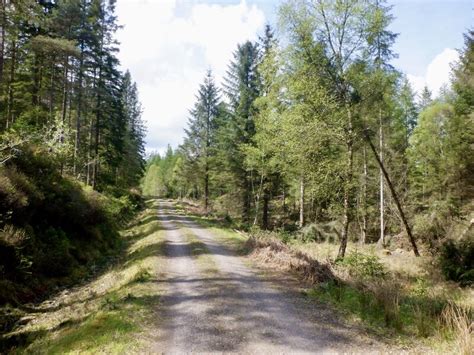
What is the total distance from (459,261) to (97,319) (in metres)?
13.0

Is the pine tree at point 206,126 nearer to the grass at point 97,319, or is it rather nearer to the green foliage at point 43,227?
the green foliage at point 43,227

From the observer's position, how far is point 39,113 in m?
20.9

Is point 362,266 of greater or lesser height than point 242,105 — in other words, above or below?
below

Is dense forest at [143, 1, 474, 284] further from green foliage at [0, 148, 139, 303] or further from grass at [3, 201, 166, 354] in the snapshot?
green foliage at [0, 148, 139, 303]

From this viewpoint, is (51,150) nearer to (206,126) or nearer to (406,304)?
(406,304)

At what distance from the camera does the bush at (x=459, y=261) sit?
1179 centimetres

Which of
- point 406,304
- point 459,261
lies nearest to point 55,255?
point 406,304

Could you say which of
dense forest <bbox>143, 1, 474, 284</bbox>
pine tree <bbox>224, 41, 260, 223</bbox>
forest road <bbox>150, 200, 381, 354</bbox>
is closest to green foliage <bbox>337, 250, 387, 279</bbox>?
dense forest <bbox>143, 1, 474, 284</bbox>

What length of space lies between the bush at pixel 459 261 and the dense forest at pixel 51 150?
14611mm

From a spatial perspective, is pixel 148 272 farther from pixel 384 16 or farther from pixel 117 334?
pixel 384 16

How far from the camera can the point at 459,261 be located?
1266cm

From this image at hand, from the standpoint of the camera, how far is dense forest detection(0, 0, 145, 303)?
11516mm

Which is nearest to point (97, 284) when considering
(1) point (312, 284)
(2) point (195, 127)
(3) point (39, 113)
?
(1) point (312, 284)

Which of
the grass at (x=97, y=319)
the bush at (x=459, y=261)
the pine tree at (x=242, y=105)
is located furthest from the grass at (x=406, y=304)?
the pine tree at (x=242, y=105)
